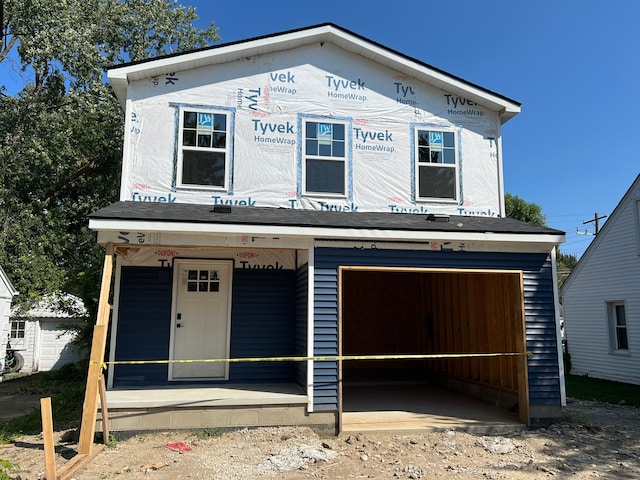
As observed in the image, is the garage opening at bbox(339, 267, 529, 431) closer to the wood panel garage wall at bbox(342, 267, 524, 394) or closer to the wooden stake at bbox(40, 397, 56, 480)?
the wood panel garage wall at bbox(342, 267, 524, 394)

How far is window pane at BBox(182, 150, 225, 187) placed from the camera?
29.2 feet

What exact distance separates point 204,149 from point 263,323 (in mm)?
3307

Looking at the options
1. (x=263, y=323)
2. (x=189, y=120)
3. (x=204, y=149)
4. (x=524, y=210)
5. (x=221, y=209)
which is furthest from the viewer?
(x=524, y=210)

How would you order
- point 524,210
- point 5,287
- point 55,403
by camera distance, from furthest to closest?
point 524,210 → point 5,287 → point 55,403

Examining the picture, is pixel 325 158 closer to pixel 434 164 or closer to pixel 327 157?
pixel 327 157

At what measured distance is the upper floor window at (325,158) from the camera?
9211 millimetres

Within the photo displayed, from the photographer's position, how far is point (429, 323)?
12109mm

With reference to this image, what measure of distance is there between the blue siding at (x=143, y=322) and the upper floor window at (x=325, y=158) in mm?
3127

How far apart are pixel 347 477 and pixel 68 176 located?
17630 mm

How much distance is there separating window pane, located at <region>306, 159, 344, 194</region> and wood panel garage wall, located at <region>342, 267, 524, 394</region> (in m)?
2.30

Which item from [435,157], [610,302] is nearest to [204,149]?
[435,157]

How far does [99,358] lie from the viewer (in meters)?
6.41

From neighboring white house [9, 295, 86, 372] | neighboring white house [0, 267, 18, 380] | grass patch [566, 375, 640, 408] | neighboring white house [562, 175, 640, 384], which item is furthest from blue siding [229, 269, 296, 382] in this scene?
neighboring white house [9, 295, 86, 372]

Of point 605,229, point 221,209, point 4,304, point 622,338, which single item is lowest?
point 622,338
